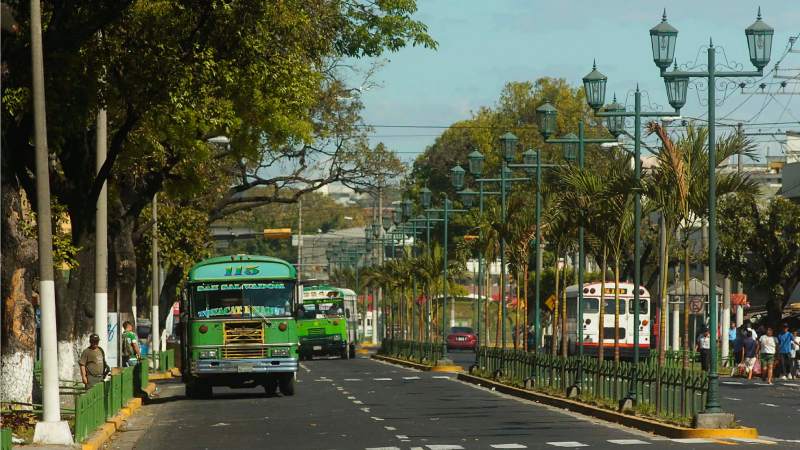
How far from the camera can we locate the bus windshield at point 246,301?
37969 millimetres

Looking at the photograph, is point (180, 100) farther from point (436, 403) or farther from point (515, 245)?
point (515, 245)

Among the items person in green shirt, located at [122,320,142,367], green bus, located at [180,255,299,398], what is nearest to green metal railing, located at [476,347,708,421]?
green bus, located at [180,255,299,398]

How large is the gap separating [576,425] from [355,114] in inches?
Answer: 977

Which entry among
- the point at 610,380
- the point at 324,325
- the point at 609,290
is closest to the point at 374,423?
the point at 610,380

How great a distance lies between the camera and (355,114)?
50.6 m

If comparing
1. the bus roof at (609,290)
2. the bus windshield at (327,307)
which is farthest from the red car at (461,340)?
the bus roof at (609,290)

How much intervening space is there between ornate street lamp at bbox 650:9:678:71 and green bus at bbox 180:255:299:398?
13.9 m

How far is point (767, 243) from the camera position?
58.1m

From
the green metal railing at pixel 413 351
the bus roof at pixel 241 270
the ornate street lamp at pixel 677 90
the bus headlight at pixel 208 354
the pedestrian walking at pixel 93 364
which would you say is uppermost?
the ornate street lamp at pixel 677 90

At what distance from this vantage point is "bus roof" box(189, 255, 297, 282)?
38.1 meters

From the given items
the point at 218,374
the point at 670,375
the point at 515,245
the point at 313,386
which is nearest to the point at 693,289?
the point at 515,245

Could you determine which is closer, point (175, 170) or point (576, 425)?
point (576, 425)

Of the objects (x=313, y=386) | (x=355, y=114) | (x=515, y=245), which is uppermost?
(x=355, y=114)

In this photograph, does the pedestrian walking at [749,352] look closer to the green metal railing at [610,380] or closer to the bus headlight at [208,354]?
the green metal railing at [610,380]
